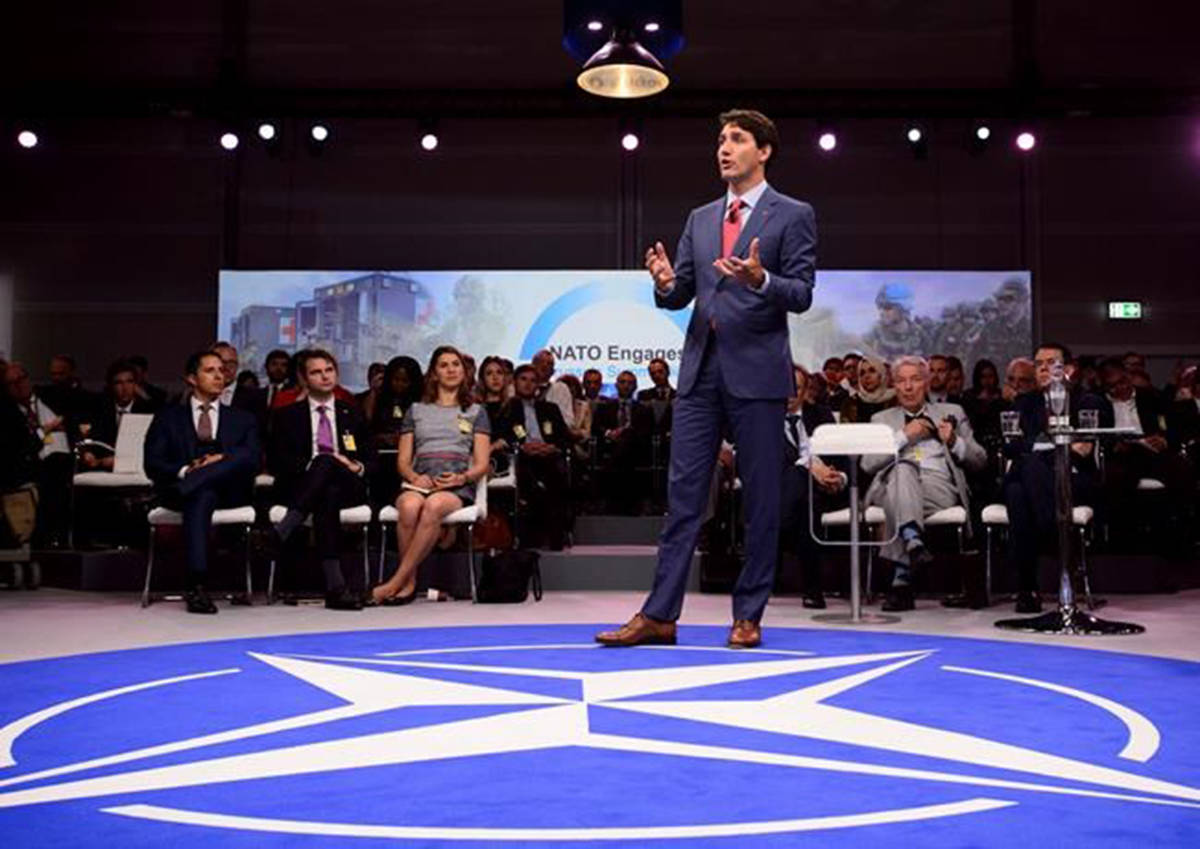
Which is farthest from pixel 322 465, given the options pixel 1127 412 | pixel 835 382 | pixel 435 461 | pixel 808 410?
pixel 1127 412

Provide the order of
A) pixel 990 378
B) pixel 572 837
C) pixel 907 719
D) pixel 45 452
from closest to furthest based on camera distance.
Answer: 1. pixel 572 837
2. pixel 907 719
3. pixel 45 452
4. pixel 990 378

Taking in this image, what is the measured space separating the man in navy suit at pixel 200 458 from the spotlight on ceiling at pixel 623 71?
112 inches

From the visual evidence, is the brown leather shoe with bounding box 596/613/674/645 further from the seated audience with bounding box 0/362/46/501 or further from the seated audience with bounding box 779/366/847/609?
the seated audience with bounding box 0/362/46/501

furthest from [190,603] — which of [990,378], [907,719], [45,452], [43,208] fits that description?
[43,208]

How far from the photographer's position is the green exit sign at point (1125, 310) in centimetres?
1209

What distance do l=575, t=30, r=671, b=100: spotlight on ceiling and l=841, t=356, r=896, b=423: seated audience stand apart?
2.26 m

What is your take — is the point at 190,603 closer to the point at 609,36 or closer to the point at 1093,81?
the point at 609,36

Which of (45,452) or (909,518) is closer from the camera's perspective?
(909,518)

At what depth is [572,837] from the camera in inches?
75.3

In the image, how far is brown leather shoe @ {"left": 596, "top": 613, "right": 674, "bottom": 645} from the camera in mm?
4125

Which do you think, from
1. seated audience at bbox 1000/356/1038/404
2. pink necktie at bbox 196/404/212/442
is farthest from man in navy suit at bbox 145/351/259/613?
seated audience at bbox 1000/356/1038/404

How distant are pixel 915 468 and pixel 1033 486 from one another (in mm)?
549

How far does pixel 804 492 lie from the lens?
6.14 m

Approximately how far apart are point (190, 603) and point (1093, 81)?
1051 centimetres
